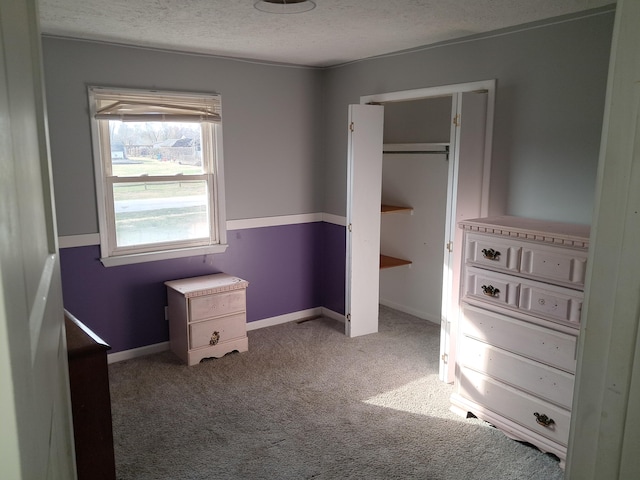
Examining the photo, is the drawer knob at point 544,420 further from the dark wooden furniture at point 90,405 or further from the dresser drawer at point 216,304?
the dresser drawer at point 216,304

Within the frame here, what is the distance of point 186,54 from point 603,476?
3.79 metres

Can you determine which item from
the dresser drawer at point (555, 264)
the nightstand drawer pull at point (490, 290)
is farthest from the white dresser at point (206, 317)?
the dresser drawer at point (555, 264)

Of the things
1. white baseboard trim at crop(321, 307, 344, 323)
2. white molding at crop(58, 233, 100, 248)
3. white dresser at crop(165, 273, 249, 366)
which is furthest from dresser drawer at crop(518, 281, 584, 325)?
white molding at crop(58, 233, 100, 248)

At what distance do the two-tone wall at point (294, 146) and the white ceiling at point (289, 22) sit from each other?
17cm

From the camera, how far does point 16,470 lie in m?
0.33

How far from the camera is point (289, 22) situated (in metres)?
2.87

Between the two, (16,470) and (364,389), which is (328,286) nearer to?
(364,389)

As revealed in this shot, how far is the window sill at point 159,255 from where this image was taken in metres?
3.60

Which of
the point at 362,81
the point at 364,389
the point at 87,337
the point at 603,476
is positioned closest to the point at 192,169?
the point at 362,81

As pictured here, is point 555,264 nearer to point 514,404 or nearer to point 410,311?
point 514,404

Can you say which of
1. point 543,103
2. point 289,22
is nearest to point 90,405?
point 289,22

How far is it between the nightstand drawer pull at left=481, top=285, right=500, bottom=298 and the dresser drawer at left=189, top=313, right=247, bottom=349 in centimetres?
189

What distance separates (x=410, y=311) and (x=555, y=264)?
2435 millimetres

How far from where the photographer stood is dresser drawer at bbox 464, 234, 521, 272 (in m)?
2.61
